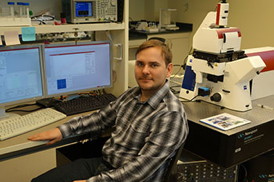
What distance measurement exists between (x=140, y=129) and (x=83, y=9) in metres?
0.95

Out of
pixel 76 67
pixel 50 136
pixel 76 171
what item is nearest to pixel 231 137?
pixel 76 171

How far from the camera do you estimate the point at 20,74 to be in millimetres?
1869

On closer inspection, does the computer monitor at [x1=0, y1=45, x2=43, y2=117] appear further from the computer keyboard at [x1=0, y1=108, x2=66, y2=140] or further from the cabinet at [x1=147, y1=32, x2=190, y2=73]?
the cabinet at [x1=147, y1=32, x2=190, y2=73]

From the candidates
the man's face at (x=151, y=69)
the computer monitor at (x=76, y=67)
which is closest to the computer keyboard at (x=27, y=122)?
the computer monitor at (x=76, y=67)

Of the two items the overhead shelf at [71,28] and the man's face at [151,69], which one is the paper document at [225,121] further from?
the overhead shelf at [71,28]

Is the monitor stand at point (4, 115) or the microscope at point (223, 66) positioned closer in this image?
the monitor stand at point (4, 115)

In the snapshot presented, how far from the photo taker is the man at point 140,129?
1.43 m

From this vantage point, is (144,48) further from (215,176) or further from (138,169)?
(215,176)

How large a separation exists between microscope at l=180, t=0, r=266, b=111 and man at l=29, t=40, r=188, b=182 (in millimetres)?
531

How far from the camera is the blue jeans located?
1633 mm

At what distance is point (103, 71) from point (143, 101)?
0.67 meters

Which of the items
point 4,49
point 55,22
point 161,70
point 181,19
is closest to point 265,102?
point 161,70

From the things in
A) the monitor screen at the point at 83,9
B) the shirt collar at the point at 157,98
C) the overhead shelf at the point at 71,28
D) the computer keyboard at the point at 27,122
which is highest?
the monitor screen at the point at 83,9

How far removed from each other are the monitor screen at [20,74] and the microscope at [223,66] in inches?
41.2
